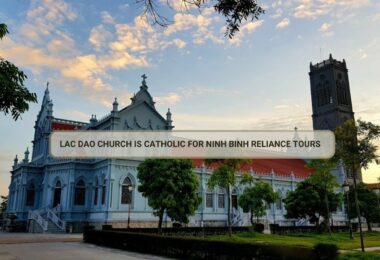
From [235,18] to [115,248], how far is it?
850 inches

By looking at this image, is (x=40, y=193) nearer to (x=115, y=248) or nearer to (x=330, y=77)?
(x=115, y=248)

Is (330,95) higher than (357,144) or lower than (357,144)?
higher

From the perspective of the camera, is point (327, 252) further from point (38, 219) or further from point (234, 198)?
point (234, 198)

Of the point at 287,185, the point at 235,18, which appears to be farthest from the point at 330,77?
the point at 235,18

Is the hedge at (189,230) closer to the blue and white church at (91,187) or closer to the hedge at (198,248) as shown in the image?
the hedge at (198,248)

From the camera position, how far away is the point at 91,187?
47.3 meters

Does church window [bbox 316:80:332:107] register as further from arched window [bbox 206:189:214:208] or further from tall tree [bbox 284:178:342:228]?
arched window [bbox 206:189:214:208]


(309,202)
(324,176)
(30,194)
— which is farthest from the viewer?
(30,194)

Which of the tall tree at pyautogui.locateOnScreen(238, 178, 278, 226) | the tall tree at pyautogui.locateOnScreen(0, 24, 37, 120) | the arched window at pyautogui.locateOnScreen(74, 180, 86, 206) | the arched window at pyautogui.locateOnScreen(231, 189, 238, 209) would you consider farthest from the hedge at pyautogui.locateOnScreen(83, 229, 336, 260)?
the arched window at pyautogui.locateOnScreen(231, 189, 238, 209)

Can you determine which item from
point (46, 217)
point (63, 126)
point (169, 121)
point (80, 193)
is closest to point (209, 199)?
point (169, 121)

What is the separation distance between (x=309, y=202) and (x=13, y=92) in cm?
4272

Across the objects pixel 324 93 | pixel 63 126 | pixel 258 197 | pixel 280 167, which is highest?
pixel 324 93

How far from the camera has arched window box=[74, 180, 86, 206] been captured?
46.4 m

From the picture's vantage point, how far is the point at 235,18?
8.39 metres
